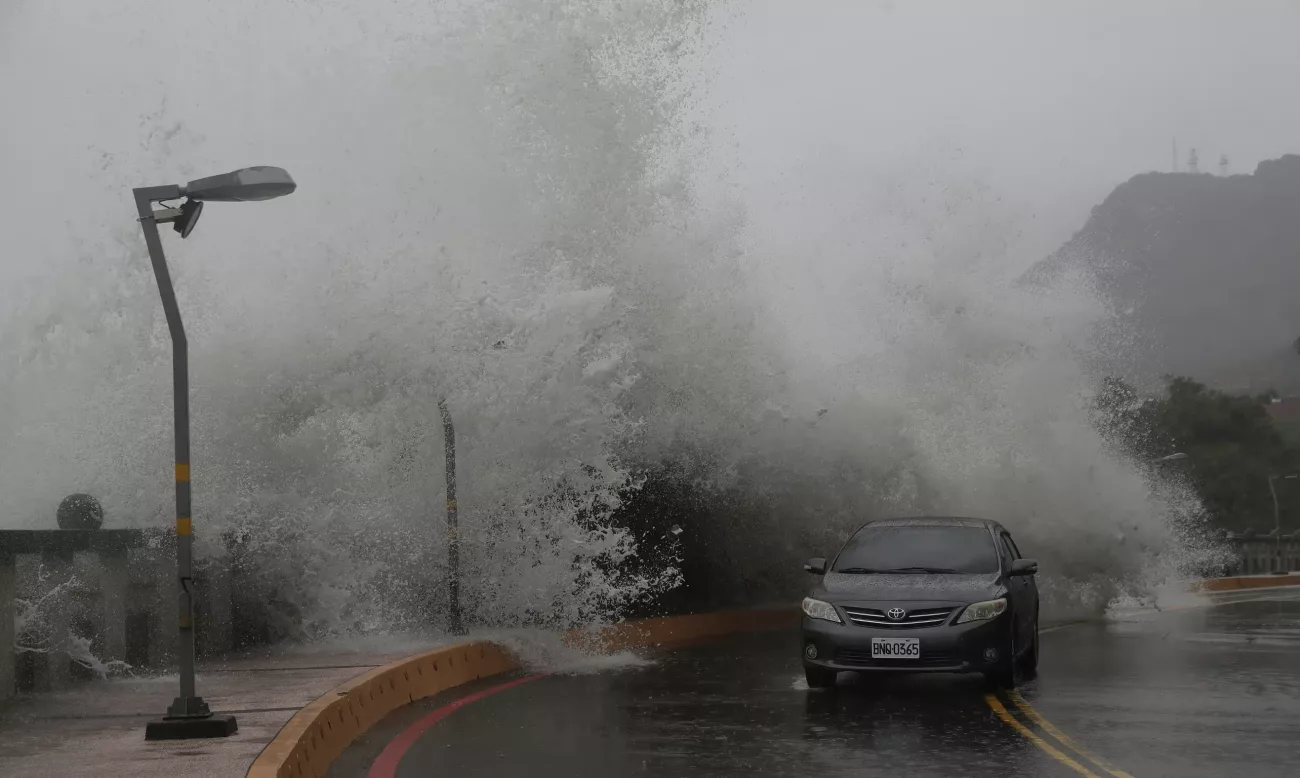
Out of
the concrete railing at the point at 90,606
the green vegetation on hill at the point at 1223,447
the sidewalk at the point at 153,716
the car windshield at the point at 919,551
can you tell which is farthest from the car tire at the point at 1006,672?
the green vegetation on hill at the point at 1223,447

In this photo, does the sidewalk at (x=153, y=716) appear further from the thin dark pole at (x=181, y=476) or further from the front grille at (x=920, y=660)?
the front grille at (x=920, y=660)

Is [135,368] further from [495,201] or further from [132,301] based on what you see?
[495,201]

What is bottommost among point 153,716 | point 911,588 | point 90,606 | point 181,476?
point 153,716

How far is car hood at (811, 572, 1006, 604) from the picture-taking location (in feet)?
45.5

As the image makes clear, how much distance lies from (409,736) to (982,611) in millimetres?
5185

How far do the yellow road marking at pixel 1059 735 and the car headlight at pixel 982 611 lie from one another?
2.41 feet

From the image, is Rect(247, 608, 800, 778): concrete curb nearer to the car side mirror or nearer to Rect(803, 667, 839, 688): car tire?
Rect(803, 667, 839, 688): car tire

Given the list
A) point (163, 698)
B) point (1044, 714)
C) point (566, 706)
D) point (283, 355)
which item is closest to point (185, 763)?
point (163, 698)

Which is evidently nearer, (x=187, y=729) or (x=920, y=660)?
(x=187, y=729)

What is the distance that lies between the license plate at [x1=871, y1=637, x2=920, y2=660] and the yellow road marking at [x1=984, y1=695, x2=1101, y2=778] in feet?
2.53

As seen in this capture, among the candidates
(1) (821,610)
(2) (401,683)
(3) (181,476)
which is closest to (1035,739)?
(1) (821,610)

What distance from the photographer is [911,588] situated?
1407 centimetres

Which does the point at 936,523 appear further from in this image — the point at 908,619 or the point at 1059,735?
the point at 1059,735

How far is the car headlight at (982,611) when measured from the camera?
13.7 m
